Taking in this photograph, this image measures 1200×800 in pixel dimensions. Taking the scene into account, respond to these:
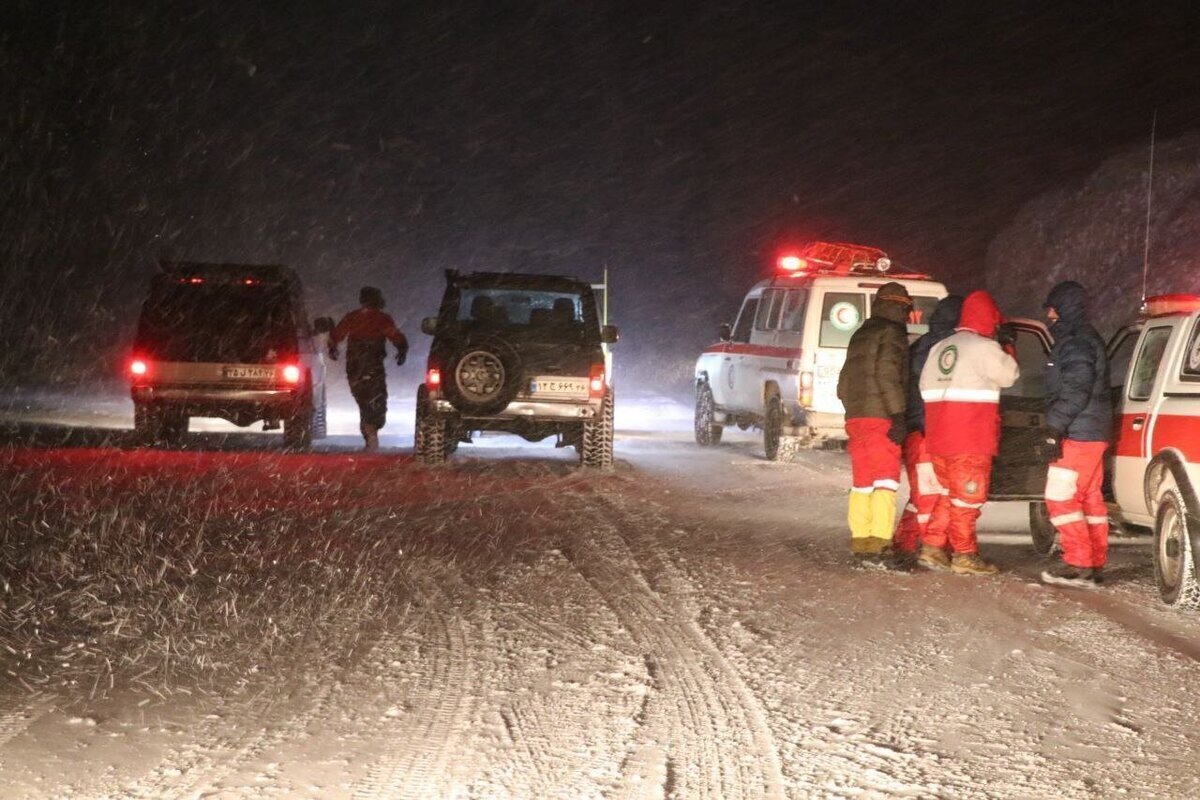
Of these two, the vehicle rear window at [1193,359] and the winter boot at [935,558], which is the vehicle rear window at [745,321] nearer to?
the winter boot at [935,558]

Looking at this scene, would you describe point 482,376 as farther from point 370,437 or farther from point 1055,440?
point 1055,440

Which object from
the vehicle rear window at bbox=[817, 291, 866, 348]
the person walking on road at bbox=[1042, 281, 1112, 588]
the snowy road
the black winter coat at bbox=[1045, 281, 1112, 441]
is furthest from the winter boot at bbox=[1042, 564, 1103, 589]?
the vehicle rear window at bbox=[817, 291, 866, 348]

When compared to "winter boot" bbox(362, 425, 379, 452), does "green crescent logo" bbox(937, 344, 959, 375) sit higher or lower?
higher

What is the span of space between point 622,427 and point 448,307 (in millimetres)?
8244

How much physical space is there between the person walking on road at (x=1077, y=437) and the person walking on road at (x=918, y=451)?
79 cm

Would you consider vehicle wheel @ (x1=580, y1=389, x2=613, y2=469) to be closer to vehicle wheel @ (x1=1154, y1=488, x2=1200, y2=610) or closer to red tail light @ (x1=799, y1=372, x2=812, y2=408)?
red tail light @ (x1=799, y1=372, x2=812, y2=408)

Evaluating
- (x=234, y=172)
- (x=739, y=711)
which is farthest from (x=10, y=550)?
(x=234, y=172)

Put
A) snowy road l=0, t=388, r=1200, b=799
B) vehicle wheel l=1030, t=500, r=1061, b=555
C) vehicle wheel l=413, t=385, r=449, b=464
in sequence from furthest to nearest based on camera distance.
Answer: vehicle wheel l=413, t=385, r=449, b=464 < vehicle wheel l=1030, t=500, r=1061, b=555 < snowy road l=0, t=388, r=1200, b=799

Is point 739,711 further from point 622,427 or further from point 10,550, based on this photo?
point 622,427

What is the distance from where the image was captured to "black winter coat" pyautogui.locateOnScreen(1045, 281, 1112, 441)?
8492mm

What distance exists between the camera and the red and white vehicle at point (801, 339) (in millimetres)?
14539

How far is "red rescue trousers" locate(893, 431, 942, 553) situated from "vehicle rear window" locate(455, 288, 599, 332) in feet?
19.4

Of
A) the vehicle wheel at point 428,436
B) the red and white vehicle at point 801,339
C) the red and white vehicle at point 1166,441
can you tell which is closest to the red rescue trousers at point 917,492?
the red and white vehicle at point 1166,441

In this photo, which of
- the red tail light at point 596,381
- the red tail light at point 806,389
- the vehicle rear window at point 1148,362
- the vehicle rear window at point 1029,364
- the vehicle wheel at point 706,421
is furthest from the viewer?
the vehicle wheel at point 706,421
